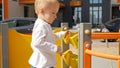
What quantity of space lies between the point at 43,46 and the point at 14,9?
34.5 meters

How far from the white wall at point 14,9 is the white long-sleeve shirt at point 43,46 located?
3162cm

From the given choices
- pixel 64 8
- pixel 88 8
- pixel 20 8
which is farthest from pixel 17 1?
pixel 88 8

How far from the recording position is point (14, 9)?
123 feet

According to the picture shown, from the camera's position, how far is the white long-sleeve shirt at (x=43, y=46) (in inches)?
137

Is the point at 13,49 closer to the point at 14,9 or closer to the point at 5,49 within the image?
the point at 5,49

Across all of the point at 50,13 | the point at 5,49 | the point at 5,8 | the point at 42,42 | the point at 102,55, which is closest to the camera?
the point at 102,55

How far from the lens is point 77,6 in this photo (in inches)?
1681

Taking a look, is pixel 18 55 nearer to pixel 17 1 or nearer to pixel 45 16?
pixel 45 16

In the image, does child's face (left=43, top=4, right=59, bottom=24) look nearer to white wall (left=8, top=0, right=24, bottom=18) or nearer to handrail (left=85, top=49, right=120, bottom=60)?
handrail (left=85, top=49, right=120, bottom=60)

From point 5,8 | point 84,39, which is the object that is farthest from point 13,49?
point 5,8

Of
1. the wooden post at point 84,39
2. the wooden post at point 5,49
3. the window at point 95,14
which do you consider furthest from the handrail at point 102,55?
the window at point 95,14

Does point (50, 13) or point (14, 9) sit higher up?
point (14, 9)

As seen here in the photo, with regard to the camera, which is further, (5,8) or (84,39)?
(5,8)

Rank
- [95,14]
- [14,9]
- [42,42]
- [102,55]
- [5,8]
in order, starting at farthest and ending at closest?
1. [95,14]
2. [14,9]
3. [5,8]
4. [42,42]
5. [102,55]
